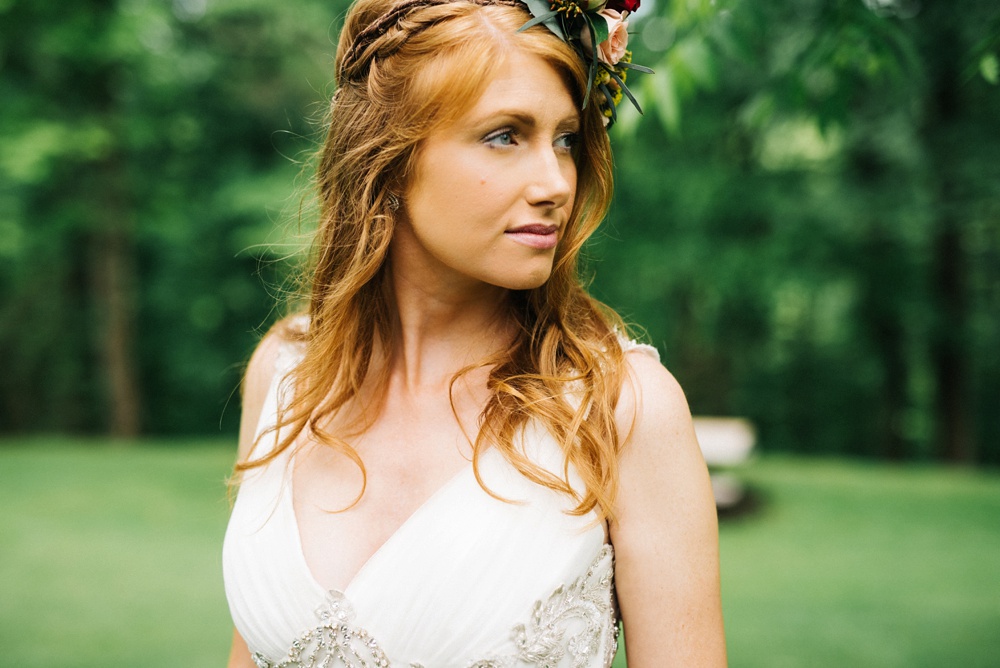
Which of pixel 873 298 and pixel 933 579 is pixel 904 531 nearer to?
pixel 933 579

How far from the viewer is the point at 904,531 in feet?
31.0

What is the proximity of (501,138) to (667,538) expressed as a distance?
2.86 feet

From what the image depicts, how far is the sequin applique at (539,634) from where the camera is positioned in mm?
1812

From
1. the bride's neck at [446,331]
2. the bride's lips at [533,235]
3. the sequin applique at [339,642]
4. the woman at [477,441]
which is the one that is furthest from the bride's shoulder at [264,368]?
the bride's lips at [533,235]

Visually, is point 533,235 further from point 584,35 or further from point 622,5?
point 622,5

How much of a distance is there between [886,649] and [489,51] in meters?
6.06

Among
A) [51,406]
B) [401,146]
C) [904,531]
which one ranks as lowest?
[51,406]

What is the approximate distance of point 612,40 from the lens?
2.05 metres

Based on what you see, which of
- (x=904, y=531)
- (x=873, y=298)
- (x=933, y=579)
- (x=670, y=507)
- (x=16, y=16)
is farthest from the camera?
(x=873, y=298)

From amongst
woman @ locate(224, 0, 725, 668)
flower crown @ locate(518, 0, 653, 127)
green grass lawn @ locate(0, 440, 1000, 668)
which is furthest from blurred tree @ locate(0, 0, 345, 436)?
flower crown @ locate(518, 0, 653, 127)

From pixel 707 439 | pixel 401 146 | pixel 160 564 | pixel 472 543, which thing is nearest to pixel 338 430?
pixel 472 543

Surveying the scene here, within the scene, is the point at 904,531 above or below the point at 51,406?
above

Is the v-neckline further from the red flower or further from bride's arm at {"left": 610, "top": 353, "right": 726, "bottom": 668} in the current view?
the red flower

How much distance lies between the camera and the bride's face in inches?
73.3
